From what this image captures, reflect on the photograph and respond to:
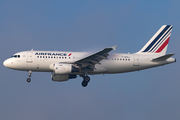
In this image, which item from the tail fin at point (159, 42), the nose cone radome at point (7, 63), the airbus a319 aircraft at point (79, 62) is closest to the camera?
the airbus a319 aircraft at point (79, 62)

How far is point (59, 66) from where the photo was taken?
43.4 metres

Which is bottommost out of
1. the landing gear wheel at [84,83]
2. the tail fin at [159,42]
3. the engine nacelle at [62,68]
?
the landing gear wheel at [84,83]

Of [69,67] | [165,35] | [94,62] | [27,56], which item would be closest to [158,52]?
[165,35]

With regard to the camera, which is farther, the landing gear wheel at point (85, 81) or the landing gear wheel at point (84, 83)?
the landing gear wheel at point (84, 83)

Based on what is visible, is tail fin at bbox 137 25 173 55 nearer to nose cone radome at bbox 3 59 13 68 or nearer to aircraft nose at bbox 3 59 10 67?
nose cone radome at bbox 3 59 13 68

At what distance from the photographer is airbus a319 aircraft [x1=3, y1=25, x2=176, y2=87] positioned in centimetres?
4394

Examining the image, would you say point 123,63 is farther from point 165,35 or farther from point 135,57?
point 165,35

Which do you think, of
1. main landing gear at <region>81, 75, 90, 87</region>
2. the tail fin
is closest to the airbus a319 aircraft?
main landing gear at <region>81, 75, 90, 87</region>

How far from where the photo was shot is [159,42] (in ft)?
164

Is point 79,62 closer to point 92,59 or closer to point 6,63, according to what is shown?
point 92,59

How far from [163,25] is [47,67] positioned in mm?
20731

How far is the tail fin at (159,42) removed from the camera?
49.2m

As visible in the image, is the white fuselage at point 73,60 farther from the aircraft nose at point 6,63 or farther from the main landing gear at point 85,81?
the main landing gear at point 85,81

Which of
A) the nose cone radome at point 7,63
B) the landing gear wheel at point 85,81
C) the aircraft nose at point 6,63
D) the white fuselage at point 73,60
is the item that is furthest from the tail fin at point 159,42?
the aircraft nose at point 6,63
